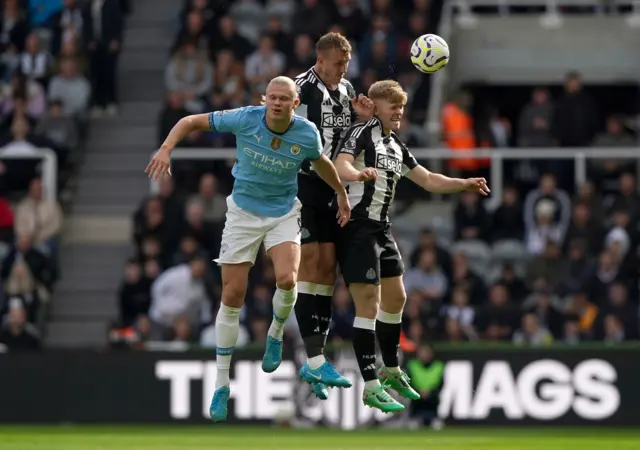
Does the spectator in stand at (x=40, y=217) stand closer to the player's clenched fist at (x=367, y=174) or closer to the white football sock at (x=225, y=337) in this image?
the white football sock at (x=225, y=337)

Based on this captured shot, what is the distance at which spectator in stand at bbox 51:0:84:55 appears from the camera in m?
26.4

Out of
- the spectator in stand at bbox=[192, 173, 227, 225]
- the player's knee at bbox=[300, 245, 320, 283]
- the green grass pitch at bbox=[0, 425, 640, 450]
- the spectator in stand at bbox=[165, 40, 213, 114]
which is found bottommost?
the green grass pitch at bbox=[0, 425, 640, 450]

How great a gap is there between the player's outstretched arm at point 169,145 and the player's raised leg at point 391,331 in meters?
2.19

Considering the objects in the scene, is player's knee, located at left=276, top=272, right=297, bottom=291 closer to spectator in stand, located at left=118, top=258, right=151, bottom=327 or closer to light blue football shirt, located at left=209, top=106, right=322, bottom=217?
light blue football shirt, located at left=209, top=106, right=322, bottom=217

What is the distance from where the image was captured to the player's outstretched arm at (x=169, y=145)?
13898mm

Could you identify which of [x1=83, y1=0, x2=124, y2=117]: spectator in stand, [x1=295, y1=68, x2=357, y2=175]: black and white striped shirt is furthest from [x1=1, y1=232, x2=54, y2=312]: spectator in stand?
[x1=295, y1=68, x2=357, y2=175]: black and white striped shirt

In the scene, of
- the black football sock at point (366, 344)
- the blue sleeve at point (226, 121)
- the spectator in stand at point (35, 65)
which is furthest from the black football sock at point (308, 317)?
the spectator in stand at point (35, 65)

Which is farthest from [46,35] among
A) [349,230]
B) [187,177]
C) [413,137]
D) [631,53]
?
[349,230]

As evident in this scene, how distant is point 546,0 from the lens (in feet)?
89.4

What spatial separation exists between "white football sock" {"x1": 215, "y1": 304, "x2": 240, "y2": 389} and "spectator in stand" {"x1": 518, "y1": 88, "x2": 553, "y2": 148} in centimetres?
1074

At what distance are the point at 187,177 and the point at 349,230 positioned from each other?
9.55 metres

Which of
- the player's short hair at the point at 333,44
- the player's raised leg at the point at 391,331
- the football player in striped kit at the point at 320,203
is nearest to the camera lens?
the player's short hair at the point at 333,44

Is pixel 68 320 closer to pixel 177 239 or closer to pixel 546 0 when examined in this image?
pixel 177 239

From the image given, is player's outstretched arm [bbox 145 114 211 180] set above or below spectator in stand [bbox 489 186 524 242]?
above
